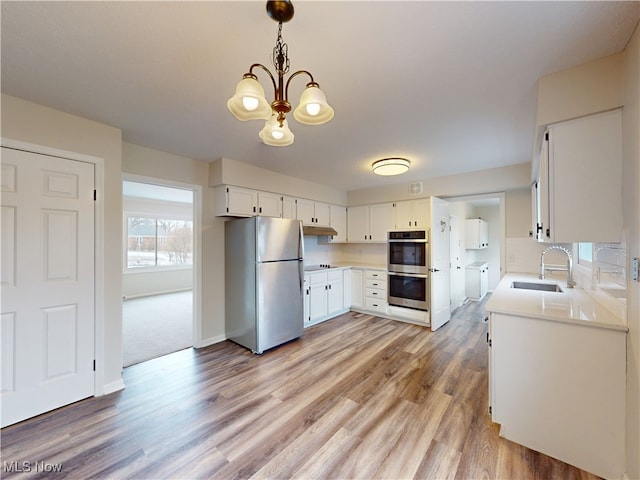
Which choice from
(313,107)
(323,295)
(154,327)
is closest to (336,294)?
(323,295)

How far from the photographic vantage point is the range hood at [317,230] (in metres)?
4.30

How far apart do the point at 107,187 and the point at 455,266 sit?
17.6 ft

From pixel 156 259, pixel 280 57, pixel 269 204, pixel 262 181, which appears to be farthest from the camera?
pixel 156 259

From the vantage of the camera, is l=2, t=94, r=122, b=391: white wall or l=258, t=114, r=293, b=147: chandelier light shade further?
l=2, t=94, r=122, b=391: white wall

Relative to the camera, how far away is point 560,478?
145 centimetres

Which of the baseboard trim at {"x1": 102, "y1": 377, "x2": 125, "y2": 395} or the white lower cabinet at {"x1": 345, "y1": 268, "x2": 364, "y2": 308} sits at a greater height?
the white lower cabinet at {"x1": 345, "y1": 268, "x2": 364, "y2": 308}

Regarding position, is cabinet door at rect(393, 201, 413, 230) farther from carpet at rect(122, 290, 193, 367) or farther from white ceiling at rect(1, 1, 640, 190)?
carpet at rect(122, 290, 193, 367)

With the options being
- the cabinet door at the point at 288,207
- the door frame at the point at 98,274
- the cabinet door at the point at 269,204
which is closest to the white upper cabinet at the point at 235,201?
the cabinet door at the point at 269,204

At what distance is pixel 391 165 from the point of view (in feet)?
10.4

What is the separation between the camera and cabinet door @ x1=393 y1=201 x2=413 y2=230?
14.7 feet

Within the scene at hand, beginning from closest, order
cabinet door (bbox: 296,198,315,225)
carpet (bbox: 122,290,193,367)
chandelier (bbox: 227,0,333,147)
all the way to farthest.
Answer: chandelier (bbox: 227,0,333,147) → carpet (bbox: 122,290,193,367) → cabinet door (bbox: 296,198,315,225)

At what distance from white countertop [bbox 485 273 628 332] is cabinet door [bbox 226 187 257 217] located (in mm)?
2917

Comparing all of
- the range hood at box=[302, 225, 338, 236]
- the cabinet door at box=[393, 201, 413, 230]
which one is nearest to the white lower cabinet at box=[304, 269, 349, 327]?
the range hood at box=[302, 225, 338, 236]

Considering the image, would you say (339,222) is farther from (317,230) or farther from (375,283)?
(375,283)
